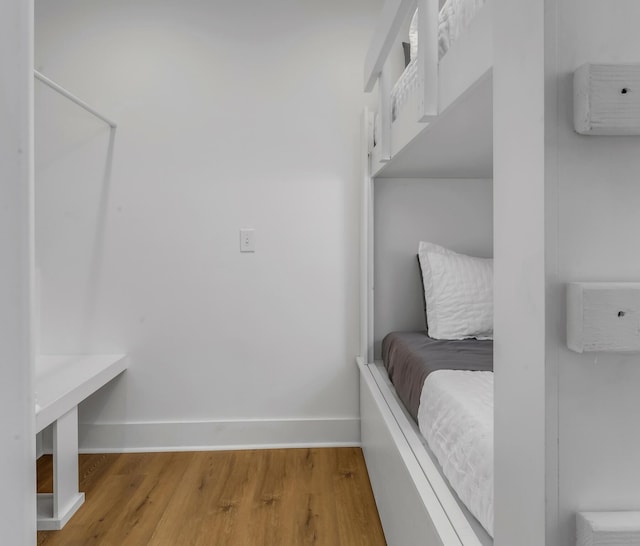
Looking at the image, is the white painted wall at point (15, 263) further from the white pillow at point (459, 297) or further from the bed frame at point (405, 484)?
the white pillow at point (459, 297)

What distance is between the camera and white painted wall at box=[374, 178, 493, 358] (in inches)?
92.7

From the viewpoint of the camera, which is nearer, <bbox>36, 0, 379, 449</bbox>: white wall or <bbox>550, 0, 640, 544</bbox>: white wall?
<bbox>550, 0, 640, 544</bbox>: white wall

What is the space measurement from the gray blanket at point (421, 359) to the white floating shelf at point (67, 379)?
4.13 ft

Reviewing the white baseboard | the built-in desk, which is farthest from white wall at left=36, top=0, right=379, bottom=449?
the built-in desk

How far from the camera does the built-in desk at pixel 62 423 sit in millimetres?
1658

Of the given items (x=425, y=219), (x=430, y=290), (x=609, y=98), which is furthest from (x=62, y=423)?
(x=609, y=98)

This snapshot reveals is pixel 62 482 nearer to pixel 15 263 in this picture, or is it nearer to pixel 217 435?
pixel 217 435

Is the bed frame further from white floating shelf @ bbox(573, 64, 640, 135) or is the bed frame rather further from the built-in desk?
the built-in desk

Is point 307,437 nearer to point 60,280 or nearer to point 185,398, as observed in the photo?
point 185,398

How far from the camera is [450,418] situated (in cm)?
114

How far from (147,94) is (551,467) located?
95.3 inches

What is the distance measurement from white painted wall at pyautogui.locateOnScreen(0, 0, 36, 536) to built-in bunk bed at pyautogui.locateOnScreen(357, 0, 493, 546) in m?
0.69

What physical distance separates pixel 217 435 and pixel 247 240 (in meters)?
1.01

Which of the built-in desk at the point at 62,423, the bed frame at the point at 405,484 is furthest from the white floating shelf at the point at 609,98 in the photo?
the built-in desk at the point at 62,423
